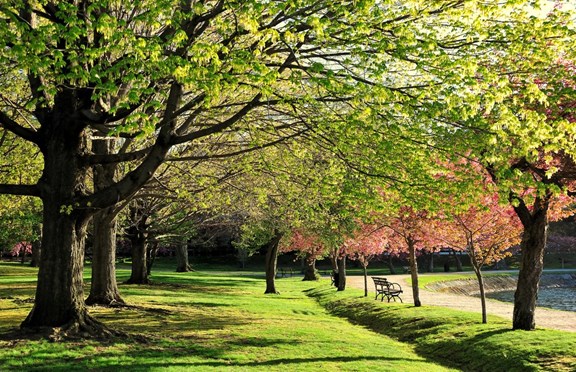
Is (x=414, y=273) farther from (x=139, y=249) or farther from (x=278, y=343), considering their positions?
(x=139, y=249)

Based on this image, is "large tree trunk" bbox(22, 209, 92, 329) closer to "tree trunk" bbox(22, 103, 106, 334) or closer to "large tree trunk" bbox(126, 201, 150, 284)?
"tree trunk" bbox(22, 103, 106, 334)

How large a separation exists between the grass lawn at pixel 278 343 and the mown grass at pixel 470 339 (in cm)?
3

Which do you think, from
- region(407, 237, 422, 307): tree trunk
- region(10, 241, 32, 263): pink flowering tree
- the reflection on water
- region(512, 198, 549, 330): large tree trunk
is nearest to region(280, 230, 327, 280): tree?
region(407, 237, 422, 307): tree trunk

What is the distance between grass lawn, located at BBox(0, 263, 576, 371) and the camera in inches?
418

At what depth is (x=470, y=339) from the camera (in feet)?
50.6

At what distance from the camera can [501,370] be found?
41.8ft

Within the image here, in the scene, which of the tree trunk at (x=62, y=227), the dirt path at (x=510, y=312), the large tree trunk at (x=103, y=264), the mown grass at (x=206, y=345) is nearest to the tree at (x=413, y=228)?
the dirt path at (x=510, y=312)

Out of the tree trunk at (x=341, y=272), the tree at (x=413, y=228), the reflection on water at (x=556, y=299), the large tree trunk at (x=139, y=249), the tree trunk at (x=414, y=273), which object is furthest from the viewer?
the tree trunk at (x=341, y=272)

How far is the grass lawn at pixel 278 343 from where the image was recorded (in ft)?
34.8

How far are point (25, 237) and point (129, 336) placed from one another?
3526 centimetres

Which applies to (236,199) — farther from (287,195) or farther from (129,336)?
(129,336)

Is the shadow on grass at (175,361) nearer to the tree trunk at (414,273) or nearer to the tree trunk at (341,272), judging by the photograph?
the tree trunk at (414,273)

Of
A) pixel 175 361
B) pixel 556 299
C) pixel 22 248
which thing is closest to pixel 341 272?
pixel 556 299

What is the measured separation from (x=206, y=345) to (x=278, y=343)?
2.18 m
